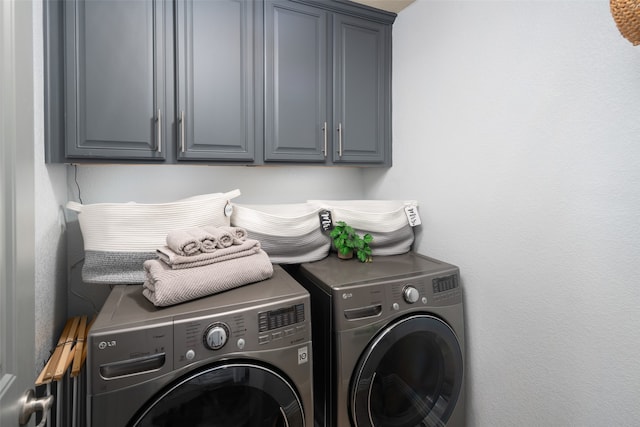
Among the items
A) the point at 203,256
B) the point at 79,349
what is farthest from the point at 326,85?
the point at 79,349

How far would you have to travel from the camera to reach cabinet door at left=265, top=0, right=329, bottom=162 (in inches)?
61.2

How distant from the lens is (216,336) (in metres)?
0.89

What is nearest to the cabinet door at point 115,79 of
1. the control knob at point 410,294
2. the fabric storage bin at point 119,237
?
the fabric storage bin at point 119,237

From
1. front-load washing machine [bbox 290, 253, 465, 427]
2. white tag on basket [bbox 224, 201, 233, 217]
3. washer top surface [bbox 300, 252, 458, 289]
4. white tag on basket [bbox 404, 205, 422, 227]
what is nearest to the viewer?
front-load washing machine [bbox 290, 253, 465, 427]

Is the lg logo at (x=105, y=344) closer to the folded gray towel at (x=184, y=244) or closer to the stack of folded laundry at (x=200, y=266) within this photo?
the stack of folded laundry at (x=200, y=266)

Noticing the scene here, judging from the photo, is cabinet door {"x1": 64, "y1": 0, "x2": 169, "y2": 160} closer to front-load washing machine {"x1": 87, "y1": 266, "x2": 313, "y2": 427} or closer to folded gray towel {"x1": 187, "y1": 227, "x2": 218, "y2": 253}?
folded gray towel {"x1": 187, "y1": 227, "x2": 218, "y2": 253}

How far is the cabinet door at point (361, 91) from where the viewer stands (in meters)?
1.71

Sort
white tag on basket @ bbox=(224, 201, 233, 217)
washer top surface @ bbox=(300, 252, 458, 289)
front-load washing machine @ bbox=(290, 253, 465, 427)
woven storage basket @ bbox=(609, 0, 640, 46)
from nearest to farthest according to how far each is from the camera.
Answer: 1. woven storage basket @ bbox=(609, 0, 640, 46)
2. front-load washing machine @ bbox=(290, 253, 465, 427)
3. washer top surface @ bbox=(300, 252, 458, 289)
4. white tag on basket @ bbox=(224, 201, 233, 217)

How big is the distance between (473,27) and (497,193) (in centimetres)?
76

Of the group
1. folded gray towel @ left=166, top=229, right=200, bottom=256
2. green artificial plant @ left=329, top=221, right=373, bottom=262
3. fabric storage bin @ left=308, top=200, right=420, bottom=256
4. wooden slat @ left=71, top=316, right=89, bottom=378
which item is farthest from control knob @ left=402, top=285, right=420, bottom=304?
wooden slat @ left=71, top=316, right=89, bottom=378

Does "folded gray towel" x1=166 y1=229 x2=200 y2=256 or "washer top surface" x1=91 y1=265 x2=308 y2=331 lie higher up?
"folded gray towel" x1=166 y1=229 x2=200 y2=256

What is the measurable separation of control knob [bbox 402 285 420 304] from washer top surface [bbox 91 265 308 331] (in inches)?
16.9

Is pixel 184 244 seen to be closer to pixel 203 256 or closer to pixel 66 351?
pixel 203 256

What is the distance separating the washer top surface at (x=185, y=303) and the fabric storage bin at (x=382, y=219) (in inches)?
20.8
